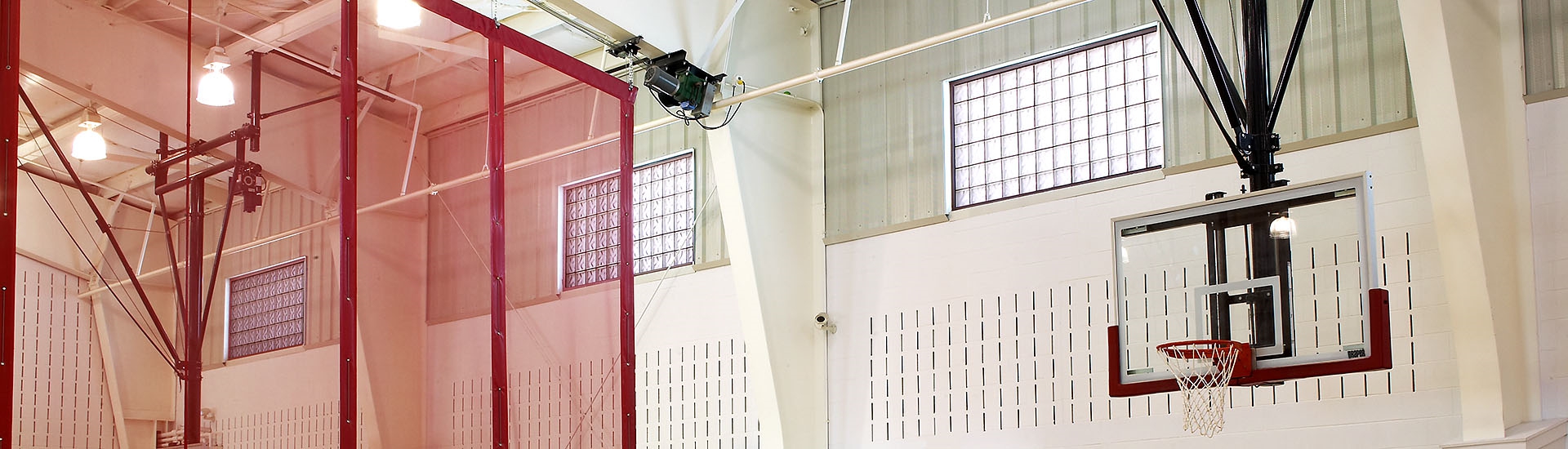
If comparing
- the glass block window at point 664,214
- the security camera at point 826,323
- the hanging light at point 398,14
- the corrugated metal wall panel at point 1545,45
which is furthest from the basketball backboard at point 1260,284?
the hanging light at point 398,14

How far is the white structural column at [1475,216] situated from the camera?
984 cm

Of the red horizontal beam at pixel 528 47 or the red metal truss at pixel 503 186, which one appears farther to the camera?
the red metal truss at pixel 503 186

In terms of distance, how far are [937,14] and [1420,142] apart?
16.3ft

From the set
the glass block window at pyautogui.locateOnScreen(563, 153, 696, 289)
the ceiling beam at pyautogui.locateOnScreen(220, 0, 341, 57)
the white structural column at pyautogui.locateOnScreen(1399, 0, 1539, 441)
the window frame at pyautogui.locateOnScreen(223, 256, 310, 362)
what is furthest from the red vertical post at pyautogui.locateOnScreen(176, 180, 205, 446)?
the white structural column at pyautogui.locateOnScreen(1399, 0, 1539, 441)

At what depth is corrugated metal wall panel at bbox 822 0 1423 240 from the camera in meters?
11.0

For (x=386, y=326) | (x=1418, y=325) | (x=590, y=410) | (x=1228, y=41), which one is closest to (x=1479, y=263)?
(x=1418, y=325)

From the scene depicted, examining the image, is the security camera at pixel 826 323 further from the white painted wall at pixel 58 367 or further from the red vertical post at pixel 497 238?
the white painted wall at pixel 58 367

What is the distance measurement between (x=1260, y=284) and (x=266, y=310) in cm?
684

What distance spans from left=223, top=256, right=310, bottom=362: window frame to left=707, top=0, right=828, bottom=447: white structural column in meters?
5.46

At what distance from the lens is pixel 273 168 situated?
28.8ft

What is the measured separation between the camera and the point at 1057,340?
1243 centimetres

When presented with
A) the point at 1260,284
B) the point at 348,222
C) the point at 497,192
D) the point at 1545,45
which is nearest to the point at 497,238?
the point at 497,192

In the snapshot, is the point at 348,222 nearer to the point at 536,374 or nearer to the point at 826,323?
the point at 536,374

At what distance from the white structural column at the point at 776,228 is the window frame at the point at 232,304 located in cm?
546
